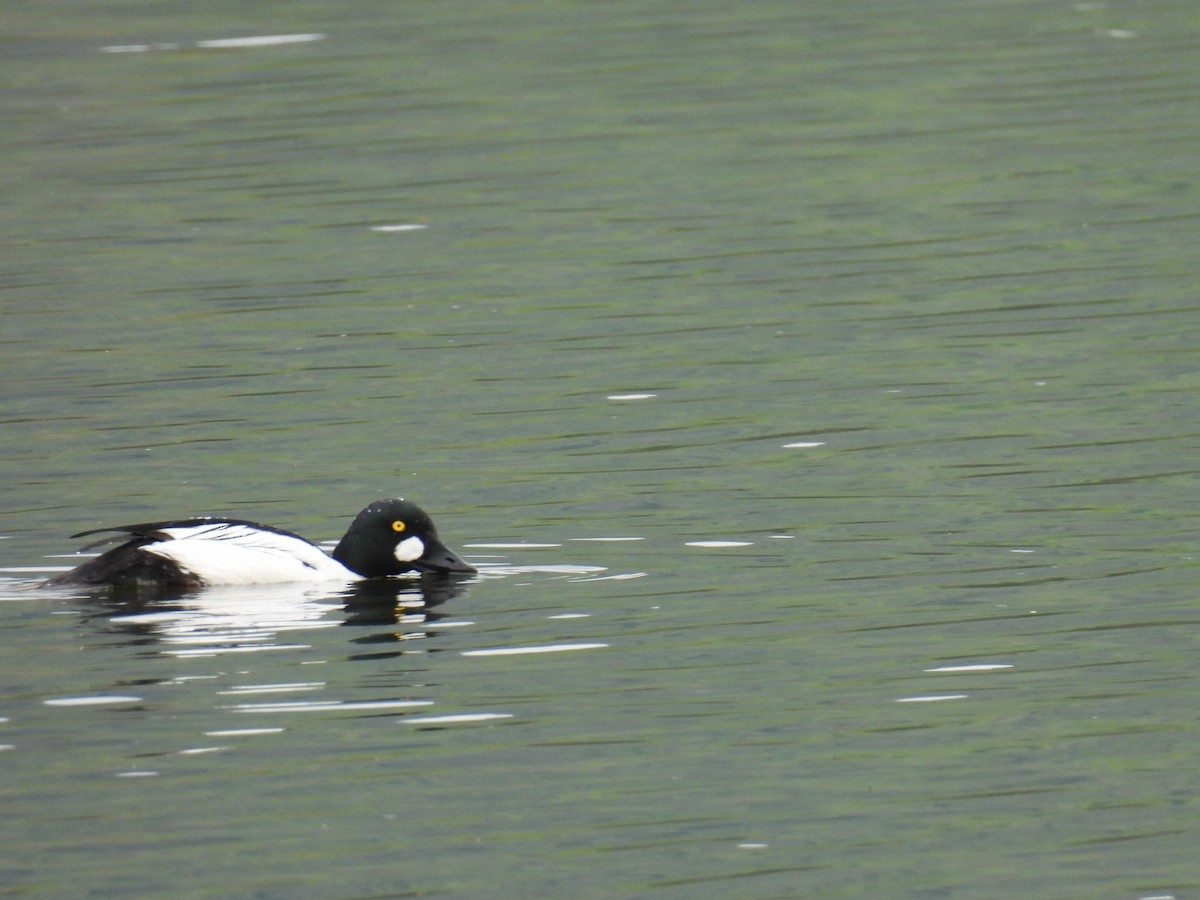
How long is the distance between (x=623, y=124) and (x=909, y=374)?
29.0 ft

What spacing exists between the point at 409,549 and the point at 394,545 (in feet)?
0.39

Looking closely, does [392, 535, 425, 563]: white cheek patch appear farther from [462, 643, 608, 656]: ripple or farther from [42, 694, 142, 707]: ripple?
[42, 694, 142, 707]: ripple

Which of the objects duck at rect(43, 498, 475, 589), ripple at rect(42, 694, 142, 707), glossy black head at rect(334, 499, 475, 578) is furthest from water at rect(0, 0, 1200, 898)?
glossy black head at rect(334, 499, 475, 578)

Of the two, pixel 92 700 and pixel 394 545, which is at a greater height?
pixel 394 545

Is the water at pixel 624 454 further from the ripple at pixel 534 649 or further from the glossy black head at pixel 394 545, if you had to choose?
the glossy black head at pixel 394 545

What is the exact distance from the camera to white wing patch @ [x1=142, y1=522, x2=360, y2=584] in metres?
10.7

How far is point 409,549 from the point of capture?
10.9m

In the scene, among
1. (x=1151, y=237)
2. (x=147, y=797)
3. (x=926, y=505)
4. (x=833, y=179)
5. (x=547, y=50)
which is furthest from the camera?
(x=547, y=50)

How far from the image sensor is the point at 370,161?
22000 mm

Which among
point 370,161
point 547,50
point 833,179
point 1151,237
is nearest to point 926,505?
point 1151,237

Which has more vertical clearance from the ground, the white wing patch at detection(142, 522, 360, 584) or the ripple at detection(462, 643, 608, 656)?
the white wing patch at detection(142, 522, 360, 584)

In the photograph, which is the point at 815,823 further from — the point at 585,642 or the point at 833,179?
the point at 833,179

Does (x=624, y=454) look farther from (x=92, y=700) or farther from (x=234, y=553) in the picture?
(x=92, y=700)

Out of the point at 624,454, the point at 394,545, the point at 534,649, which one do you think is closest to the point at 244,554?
the point at 394,545
